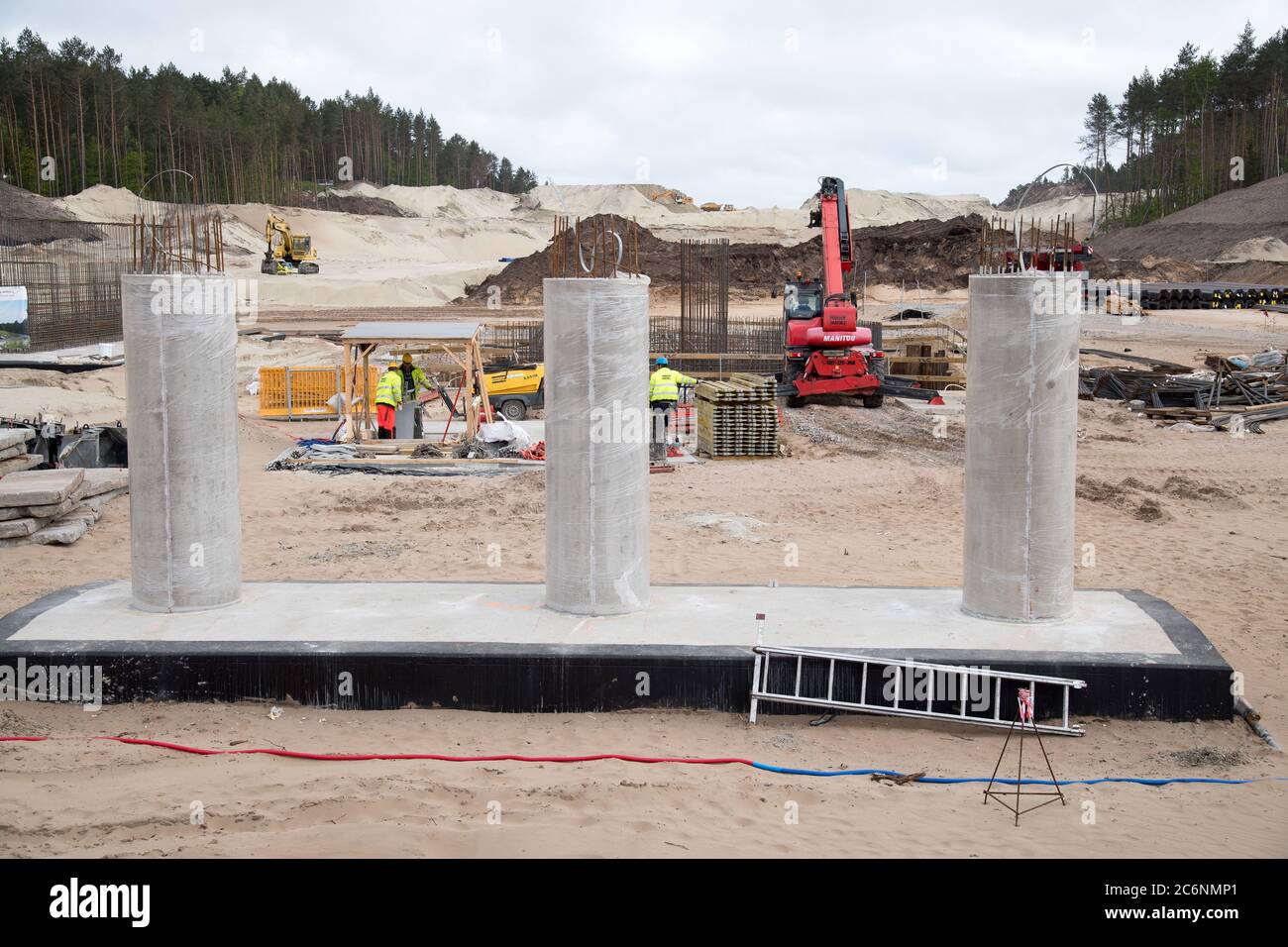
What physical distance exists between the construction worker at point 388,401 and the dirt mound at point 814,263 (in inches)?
1271

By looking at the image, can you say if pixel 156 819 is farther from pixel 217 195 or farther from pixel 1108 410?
pixel 217 195

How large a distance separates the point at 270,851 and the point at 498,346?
25241mm

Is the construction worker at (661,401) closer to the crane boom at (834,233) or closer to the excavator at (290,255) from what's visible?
the crane boom at (834,233)

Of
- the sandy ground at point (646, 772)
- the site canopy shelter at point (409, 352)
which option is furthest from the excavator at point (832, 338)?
the sandy ground at point (646, 772)

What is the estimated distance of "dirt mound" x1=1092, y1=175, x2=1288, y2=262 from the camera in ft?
199

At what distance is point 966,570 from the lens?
873 cm

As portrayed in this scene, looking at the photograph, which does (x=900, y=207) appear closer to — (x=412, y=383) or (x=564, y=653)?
(x=412, y=383)

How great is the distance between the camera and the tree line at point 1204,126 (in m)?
75.8

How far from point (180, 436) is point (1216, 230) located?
6492 centimetres

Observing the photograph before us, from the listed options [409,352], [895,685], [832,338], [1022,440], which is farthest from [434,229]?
[895,685]

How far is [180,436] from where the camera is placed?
28.1 ft

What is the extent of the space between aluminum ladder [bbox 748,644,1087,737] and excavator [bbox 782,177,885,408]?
52.1ft

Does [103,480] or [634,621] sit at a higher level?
[103,480]

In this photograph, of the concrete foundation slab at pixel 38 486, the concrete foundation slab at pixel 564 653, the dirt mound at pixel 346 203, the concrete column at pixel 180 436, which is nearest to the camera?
the concrete foundation slab at pixel 564 653
